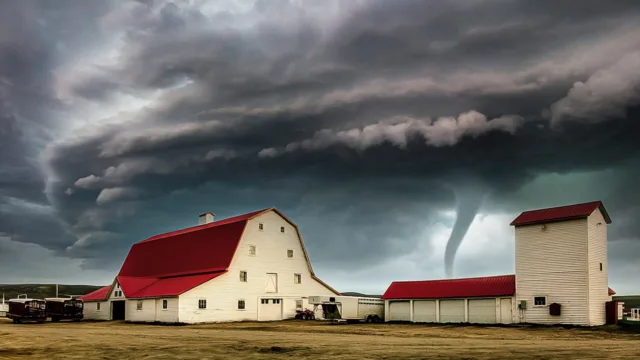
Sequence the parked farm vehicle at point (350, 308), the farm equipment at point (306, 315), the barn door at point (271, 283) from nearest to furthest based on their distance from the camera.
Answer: the parked farm vehicle at point (350, 308) < the barn door at point (271, 283) < the farm equipment at point (306, 315)

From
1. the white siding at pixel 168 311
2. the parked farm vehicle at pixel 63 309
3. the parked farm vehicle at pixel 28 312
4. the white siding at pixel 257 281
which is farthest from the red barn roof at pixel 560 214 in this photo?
the parked farm vehicle at pixel 63 309

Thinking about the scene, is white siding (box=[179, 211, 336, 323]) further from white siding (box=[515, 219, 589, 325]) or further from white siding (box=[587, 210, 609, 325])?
Answer: white siding (box=[587, 210, 609, 325])

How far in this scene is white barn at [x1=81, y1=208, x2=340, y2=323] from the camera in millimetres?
54750

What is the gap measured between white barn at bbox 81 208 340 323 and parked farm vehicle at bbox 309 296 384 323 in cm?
364

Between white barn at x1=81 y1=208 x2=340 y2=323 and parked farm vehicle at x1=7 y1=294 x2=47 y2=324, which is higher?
white barn at x1=81 y1=208 x2=340 y2=323

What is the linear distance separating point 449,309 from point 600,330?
1394 cm

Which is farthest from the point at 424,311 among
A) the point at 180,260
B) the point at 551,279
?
the point at 180,260

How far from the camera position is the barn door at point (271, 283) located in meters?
59.7

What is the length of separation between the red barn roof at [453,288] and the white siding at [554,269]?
194 centimetres

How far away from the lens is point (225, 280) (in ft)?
185

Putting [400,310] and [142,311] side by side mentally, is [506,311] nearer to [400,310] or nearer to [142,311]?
[400,310]

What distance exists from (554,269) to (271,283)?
25.7 m

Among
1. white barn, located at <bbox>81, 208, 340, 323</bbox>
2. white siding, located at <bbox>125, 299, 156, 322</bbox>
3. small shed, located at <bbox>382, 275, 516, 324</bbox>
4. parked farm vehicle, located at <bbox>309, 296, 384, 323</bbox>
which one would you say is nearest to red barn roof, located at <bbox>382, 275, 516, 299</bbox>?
small shed, located at <bbox>382, 275, 516, 324</bbox>

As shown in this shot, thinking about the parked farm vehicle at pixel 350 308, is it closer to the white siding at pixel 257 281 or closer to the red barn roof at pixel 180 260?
the white siding at pixel 257 281
